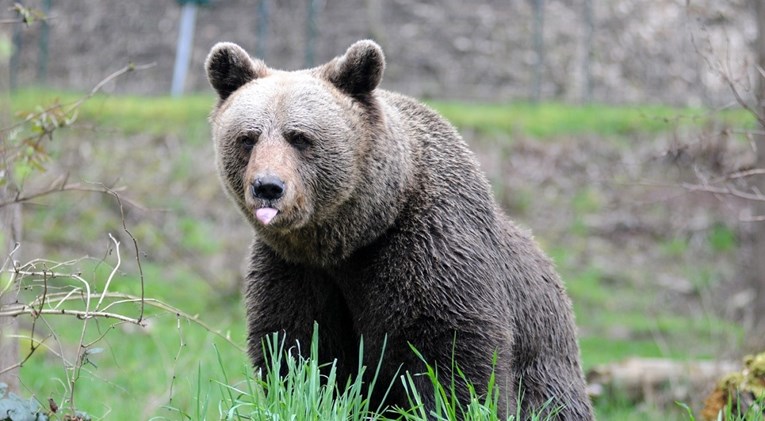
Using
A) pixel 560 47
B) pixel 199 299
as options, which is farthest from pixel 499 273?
pixel 560 47

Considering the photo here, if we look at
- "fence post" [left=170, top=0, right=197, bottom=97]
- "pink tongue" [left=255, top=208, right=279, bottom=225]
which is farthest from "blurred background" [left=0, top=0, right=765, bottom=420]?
"pink tongue" [left=255, top=208, right=279, bottom=225]

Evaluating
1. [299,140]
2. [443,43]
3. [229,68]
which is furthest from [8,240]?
[443,43]

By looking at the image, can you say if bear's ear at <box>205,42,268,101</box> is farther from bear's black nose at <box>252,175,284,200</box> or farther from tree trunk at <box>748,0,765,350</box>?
tree trunk at <box>748,0,765,350</box>

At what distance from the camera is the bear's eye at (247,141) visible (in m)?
4.86

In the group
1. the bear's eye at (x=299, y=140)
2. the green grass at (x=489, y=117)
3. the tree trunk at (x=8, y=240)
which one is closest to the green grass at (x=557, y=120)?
the green grass at (x=489, y=117)

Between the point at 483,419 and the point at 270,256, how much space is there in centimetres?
149

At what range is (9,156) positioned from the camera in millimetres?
5445

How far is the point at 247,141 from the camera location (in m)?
4.89

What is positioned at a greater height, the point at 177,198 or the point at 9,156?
the point at 9,156

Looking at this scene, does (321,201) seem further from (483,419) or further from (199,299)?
(199,299)

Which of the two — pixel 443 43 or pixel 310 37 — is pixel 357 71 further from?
pixel 443 43

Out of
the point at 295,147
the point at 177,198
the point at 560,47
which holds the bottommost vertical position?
the point at 177,198

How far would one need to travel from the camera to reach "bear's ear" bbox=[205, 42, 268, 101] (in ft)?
16.9

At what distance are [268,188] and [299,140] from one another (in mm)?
359
